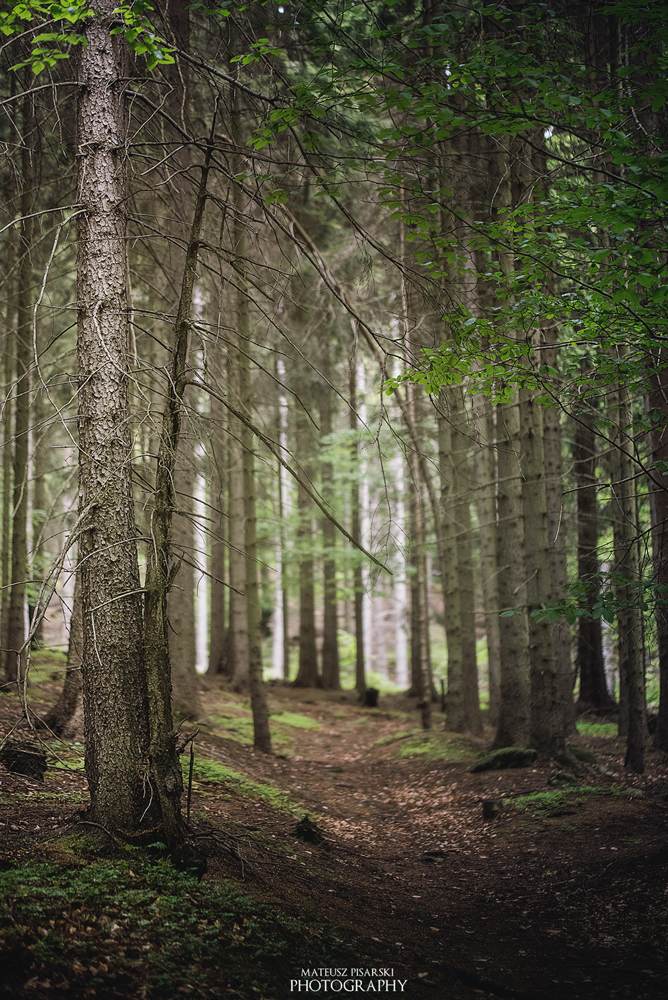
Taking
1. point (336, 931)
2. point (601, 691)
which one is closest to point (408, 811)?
point (336, 931)

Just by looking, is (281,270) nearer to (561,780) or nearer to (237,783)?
(237,783)

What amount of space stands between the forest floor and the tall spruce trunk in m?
0.51

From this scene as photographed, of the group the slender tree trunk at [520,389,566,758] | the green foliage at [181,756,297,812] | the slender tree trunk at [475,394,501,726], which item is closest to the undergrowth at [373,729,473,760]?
the slender tree trunk at [475,394,501,726]

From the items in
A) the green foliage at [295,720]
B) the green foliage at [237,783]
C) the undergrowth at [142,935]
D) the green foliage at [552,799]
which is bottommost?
the green foliage at [295,720]

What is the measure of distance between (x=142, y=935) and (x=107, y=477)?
113 inches

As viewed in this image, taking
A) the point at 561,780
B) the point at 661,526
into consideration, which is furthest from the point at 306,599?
the point at 661,526

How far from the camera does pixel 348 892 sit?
5125 mm

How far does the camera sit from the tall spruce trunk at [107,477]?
4.47 m

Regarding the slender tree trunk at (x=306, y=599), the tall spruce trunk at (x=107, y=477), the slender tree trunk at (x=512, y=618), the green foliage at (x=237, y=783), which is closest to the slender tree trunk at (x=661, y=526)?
the slender tree trunk at (x=512, y=618)

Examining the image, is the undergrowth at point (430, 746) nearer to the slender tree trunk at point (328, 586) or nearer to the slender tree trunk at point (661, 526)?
the slender tree trunk at point (661, 526)

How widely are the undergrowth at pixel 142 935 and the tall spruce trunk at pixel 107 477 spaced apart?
21.2 inches

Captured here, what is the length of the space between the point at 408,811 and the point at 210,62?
28.7 ft

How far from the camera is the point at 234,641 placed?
15258mm

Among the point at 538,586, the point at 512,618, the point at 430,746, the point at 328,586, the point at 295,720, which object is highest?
the point at 328,586
